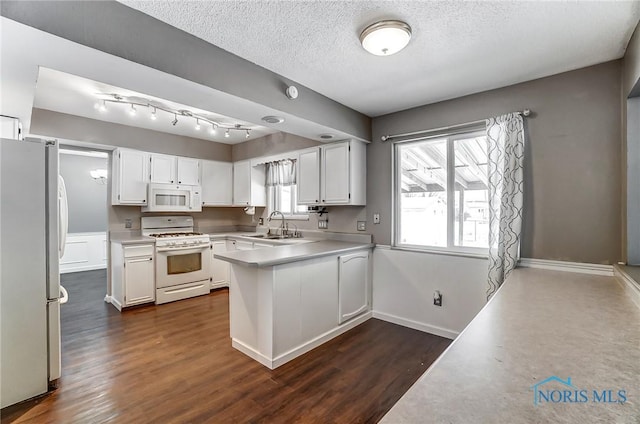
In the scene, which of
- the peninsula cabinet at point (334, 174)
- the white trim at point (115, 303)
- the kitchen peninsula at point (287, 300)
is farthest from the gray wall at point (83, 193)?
the kitchen peninsula at point (287, 300)

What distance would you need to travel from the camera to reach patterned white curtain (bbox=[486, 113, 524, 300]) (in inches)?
98.3

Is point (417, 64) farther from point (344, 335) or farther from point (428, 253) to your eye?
point (344, 335)

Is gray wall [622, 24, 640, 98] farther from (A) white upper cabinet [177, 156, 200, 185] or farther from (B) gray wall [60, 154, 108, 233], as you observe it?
(B) gray wall [60, 154, 108, 233]

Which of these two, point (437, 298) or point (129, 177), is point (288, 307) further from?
point (129, 177)

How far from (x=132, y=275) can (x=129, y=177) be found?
1.39 m

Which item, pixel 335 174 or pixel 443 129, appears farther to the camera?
pixel 335 174

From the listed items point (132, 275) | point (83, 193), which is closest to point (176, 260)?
point (132, 275)

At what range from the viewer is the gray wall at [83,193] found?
19.7ft

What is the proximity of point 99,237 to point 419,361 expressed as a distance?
7.02 m

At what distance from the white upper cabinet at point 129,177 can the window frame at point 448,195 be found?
3.59 m

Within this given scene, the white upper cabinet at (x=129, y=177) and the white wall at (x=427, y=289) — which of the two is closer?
the white wall at (x=427, y=289)

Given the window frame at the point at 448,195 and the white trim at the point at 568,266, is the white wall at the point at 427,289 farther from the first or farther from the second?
the white trim at the point at 568,266

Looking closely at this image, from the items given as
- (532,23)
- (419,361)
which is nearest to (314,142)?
(532,23)

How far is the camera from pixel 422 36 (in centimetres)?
188
